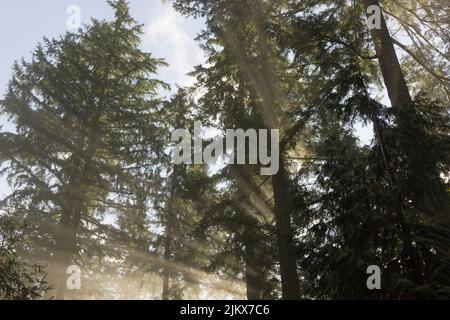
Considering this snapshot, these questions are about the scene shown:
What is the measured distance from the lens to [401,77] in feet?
33.7

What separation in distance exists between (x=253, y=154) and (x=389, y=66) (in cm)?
534

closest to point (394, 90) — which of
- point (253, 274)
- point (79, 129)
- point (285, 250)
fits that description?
point (285, 250)

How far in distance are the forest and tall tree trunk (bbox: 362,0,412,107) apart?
0.04 meters

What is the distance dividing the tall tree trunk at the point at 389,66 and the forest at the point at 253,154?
4cm

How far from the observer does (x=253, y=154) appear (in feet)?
46.7

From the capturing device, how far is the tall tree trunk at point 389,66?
32.7 feet

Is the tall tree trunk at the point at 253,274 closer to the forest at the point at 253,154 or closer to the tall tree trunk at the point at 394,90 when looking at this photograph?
the forest at the point at 253,154

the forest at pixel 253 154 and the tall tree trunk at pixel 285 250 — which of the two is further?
the tall tree trunk at pixel 285 250

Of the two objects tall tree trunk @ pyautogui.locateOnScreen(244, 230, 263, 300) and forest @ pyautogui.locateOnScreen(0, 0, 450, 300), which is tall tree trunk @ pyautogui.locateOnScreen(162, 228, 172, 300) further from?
tall tree trunk @ pyautogui.locateOnScreen(244, 230, 263, 300)

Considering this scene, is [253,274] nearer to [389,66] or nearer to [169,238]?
[169,238]

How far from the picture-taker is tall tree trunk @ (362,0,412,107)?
9.98 metres

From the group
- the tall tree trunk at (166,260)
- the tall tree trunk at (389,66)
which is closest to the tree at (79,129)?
the tall tree trunk at (166,260)

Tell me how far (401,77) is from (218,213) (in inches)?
259
